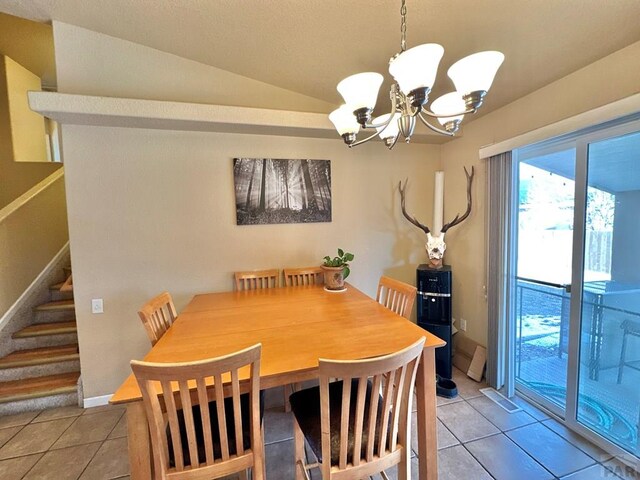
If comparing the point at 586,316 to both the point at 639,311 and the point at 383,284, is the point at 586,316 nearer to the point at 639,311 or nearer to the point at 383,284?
the point at 639,311

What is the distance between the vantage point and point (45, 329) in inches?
107

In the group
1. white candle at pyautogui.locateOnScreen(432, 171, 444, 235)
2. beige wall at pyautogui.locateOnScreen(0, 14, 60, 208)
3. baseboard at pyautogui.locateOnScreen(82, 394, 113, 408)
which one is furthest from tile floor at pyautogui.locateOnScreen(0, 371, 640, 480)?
beige wall at pyautogui.locateOnScreen(0, 14, 60, 208)

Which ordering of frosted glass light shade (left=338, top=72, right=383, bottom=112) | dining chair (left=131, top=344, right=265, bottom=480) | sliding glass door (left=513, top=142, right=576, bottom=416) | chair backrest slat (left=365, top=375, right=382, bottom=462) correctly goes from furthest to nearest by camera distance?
sliding glass door (left=513, top=142, right=576, bottom=416), frosted glass light shade (left=338, top=72, right=383, bottom=112), chair backrest slat (left=365, top=375, right=382, bottom=462), dining chair (left=131, top=344, right=265, bottom=480)

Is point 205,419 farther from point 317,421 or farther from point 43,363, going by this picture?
point 43,363

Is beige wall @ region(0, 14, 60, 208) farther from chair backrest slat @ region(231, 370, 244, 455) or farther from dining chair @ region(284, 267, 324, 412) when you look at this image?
chair backrest slat @ region(231, 370, 244, 455)

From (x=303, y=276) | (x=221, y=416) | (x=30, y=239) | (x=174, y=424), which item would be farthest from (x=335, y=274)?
(x=30, y=239)

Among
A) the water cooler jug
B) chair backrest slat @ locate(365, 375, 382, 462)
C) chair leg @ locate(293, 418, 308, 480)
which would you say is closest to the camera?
chair backrest slat @ locate(365, 375, 382, 462)

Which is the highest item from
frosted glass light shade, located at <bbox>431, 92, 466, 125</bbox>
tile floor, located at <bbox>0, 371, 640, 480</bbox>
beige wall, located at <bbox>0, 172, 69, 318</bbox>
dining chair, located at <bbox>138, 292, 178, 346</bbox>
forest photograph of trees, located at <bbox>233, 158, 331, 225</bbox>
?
frosted glass light shade, located at <bbox>431, 92, 466, 125</bbox>

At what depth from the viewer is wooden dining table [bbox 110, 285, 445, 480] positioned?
115 centimetres

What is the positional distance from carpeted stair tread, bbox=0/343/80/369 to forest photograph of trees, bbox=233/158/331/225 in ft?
6.45

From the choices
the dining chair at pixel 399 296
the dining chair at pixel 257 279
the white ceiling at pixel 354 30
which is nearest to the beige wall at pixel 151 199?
the dining chair at pixel 257 279

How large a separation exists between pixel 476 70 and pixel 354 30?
108cm

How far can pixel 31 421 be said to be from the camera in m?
2.23

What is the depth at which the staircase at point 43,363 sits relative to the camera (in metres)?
2.33
